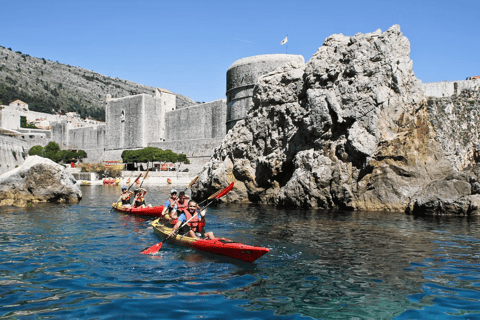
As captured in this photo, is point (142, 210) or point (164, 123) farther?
point (164, 123)

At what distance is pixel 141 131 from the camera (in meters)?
56.5

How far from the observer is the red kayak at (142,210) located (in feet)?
44.1

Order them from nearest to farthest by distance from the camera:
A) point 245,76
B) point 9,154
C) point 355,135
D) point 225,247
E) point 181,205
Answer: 1. point 225,247
2. point 181,205
3. point 355,135
4. point 9,154
5. point 245,76

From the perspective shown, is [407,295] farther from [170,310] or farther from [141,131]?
[141,131]

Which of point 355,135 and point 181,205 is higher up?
point 355,135

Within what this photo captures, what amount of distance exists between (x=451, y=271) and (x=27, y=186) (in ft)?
54.7

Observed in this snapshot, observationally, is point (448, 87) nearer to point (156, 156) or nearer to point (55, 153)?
point (156, 156)

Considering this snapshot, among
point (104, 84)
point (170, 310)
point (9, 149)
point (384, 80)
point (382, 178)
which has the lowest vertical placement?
point (170, 310)

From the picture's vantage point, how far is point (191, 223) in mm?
8445

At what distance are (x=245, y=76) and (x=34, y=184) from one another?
1843cm

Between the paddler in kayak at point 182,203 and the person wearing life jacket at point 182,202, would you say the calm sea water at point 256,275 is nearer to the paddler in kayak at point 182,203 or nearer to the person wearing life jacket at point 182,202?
the paddler in kayak at point 182,203

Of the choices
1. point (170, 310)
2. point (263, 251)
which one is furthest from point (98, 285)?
point (263, 251)

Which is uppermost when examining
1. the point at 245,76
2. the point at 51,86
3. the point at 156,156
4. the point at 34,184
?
the point at 51,86

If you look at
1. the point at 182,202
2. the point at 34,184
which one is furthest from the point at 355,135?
the point at 34,184
